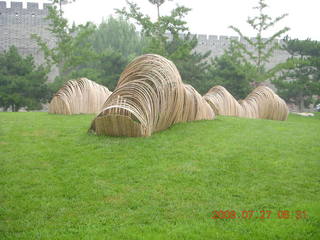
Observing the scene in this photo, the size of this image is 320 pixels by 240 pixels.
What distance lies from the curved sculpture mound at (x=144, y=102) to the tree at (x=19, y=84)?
11.4 m

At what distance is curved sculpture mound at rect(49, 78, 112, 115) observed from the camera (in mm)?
10258

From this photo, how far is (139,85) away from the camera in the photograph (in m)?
6.51

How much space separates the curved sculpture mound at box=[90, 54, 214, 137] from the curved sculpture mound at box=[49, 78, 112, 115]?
353cm

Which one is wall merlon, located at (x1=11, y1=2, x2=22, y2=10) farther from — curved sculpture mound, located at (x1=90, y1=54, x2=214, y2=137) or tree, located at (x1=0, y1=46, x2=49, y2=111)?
curved sculpture mound, located at (x1=90, y1=54, x2=214, y2=137)

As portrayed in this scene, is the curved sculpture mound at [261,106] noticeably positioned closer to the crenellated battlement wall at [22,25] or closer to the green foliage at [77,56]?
the green foliage at [77,56]

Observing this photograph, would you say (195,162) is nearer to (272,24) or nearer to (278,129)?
(278,129)

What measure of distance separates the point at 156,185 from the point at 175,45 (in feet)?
71.6

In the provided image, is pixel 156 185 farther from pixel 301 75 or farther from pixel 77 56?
pixel 301 75

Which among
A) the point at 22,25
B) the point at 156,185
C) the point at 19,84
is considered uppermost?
the point at 22,25

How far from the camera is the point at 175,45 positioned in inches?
987

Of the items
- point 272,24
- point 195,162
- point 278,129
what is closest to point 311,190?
point 195,162

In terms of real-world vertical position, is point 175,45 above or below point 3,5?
below

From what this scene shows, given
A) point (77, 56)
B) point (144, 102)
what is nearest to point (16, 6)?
point (77, 56)

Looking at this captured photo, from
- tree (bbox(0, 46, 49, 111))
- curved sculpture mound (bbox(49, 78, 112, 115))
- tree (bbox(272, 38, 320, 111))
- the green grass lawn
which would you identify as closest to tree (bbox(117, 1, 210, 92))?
tree (bbox(272, 38, 320, 111))
